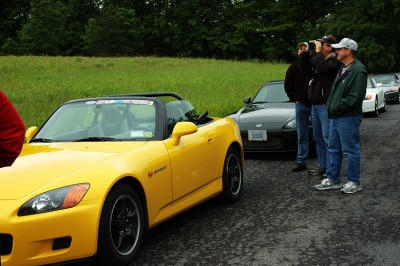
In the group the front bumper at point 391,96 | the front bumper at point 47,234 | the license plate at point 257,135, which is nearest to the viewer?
the front bumper at point 47,234

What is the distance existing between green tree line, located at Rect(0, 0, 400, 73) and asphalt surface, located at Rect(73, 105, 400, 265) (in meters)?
59.1

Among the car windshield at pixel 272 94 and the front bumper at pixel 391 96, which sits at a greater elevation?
the car windshield at pixel 272 94

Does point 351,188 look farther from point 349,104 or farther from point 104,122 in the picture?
point 104,122

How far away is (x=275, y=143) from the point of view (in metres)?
8.99

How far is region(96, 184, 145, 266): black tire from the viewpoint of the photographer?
12.1 feet

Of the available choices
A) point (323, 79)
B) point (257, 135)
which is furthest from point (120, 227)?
point (257, 135)

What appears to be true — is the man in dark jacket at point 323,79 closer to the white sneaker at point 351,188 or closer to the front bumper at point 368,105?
the white sneaker at point 351,188

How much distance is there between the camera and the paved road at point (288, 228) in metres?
4.09

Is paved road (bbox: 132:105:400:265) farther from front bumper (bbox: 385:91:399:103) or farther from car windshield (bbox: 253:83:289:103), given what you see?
front bumper (bbox: 385:91:399:103)

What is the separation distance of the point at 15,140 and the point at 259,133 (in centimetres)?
728

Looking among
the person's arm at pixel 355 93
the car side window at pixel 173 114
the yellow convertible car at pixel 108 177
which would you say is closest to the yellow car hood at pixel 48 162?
the yellow convertible car at pixel 108 177

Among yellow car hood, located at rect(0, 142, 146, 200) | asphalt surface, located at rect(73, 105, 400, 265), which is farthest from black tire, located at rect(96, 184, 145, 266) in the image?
yellow car hood, located at rect(0, 142, 146, 200)

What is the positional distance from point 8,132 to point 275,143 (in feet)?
24.1

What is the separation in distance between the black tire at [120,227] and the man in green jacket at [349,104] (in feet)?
10.2
